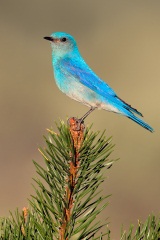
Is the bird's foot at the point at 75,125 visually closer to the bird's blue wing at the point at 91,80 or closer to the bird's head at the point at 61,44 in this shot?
the bird's blue wing at the point at 91,80

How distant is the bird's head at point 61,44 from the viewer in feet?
25.7

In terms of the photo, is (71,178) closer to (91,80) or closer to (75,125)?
(75,125)

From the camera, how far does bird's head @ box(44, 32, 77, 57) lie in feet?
25.7

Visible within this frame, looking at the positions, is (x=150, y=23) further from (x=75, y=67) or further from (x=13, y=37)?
(x=75, y=67)

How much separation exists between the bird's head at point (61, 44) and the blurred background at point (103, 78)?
1652mm

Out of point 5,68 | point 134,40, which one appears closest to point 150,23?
point 134,40

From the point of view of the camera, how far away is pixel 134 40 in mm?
37688

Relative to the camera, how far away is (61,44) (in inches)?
309

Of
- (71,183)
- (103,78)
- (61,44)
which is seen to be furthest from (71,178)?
(103,78)

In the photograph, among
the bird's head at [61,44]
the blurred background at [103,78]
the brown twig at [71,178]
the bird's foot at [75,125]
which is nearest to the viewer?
the brown twig at [71,178]

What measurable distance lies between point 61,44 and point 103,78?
21312 mm

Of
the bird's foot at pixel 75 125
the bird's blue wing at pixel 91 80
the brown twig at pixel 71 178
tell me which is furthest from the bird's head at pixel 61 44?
the brown twig at pixel 71 178

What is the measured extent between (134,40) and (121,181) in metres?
21.7

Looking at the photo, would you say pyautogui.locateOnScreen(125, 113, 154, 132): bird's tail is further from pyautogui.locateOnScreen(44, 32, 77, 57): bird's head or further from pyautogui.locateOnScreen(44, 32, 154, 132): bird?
pyautogui.locateOnScreen(44, 32, 77, 57): bird's head
